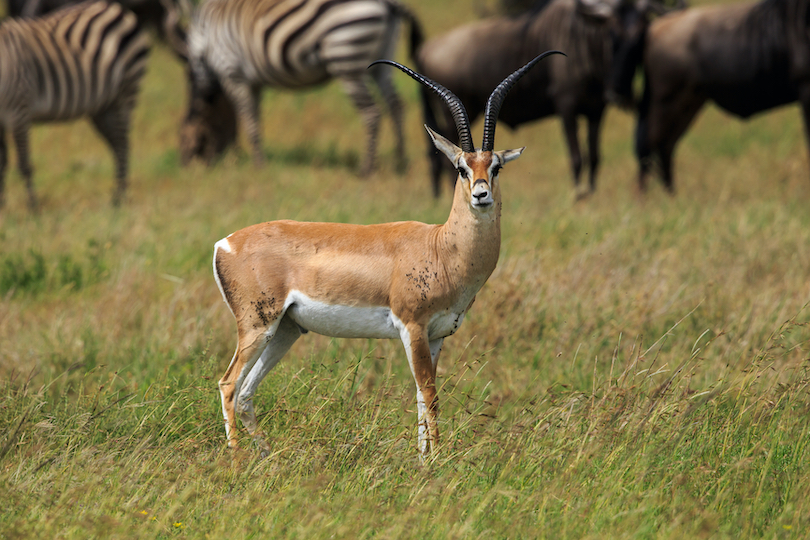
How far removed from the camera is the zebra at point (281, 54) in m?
11.0

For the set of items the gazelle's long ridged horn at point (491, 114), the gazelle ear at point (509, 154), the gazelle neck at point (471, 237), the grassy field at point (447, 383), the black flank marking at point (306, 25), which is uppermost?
the black flank marking at point (306, 25)

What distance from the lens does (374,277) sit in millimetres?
3660

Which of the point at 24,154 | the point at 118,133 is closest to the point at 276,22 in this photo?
the point at 118,133

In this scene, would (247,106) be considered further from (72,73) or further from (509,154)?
(509,154)

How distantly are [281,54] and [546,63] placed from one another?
362 cm

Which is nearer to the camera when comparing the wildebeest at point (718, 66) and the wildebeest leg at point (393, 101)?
the wildebeest at point (718, 66)

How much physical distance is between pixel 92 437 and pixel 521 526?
6.30 feet

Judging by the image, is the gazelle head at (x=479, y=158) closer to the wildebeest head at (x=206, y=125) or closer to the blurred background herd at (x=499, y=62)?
the blurred background herd at (x=499, y=62)

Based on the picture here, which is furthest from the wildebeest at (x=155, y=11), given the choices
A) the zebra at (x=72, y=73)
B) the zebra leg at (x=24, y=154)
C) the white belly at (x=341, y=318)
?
the white belly at (x=341, y=318)

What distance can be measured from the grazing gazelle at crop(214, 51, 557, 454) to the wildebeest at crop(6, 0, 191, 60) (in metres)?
9.42

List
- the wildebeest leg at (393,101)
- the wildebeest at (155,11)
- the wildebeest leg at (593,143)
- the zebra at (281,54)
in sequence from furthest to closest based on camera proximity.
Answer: the wildebeest at (155,11) < the wildebeest leg at (393,101) < the zebra at (281,54) < the wildebeest leg at (593,143)

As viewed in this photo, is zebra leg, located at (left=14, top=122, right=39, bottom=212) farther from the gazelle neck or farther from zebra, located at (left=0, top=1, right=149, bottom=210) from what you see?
the gazelle neck

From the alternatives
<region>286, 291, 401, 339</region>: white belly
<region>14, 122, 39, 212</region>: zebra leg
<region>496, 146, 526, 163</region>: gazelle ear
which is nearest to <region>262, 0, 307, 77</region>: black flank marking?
<region>14, 122, 39, 212</region>: zebra leg

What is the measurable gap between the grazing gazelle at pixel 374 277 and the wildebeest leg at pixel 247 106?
7.77 meters
